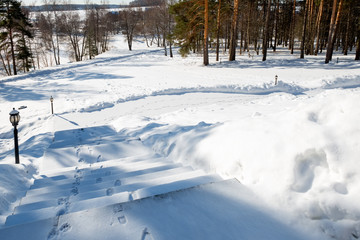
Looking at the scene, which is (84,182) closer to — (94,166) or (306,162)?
(94,166)

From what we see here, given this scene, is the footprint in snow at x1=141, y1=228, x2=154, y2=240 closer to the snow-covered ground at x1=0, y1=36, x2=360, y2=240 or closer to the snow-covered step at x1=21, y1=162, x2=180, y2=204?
the snow-covered ground at x1=0, y1=36, x2=360, y2=240

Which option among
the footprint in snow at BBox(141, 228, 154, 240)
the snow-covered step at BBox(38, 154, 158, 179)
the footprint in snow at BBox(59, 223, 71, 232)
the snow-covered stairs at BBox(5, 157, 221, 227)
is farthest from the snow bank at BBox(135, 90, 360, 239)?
the footprint in snow at BBox(59, 223, 71, 232)

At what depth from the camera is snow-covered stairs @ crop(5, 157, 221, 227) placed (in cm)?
235

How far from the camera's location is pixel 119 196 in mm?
2510

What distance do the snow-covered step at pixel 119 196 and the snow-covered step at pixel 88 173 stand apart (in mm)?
951

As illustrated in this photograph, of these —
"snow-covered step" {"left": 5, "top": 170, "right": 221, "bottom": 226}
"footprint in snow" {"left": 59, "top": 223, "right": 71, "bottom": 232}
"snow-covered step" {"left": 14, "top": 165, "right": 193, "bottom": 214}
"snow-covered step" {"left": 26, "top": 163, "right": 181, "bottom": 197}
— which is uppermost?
"footprint in snow" {"left": 59, "top": 223, "right": 71, "bottom": 232}

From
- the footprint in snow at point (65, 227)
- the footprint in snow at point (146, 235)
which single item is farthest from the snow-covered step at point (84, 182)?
the footprint in snow at point (146, 235)

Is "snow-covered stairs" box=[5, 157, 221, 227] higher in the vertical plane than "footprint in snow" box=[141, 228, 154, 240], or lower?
lower

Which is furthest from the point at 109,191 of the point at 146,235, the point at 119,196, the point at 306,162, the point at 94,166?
the point at 306,162

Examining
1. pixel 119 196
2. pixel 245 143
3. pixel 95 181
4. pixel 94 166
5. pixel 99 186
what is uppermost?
pixel 245 143

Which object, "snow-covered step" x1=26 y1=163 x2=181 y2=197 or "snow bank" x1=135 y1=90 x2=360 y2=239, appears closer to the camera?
"snow bank" x1=135 y1=90 x2=360 y2=239

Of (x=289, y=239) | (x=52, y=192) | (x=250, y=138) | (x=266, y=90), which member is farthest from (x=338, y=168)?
(x=266, y=90)

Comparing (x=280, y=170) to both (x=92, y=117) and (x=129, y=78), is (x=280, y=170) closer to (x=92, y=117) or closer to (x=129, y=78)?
(x=92, y=117)

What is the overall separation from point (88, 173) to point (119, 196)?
1772 millimetres
